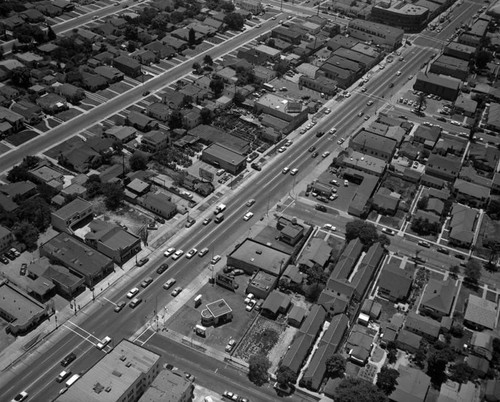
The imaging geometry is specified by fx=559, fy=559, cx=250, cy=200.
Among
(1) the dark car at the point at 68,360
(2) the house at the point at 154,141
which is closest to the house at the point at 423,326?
(1) the dark car at the point at 68,360

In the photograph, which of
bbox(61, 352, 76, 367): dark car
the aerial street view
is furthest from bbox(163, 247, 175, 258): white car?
bbox(61, 352, 76, 367): dark car

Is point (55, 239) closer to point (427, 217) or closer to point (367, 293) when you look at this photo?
point (367, 293)

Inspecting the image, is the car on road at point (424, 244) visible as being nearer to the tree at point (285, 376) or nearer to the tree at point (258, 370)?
the tree at point (285, 376)

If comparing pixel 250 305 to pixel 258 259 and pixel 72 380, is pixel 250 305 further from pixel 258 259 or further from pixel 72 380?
pixel 72 380

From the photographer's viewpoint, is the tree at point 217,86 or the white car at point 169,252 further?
the tree at point 217,86

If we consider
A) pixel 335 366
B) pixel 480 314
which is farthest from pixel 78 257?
pixel 480 314

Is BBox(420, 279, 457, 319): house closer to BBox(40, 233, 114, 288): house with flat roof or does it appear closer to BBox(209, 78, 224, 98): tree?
BBox(40, 233, 114, 288): house with flat roof
